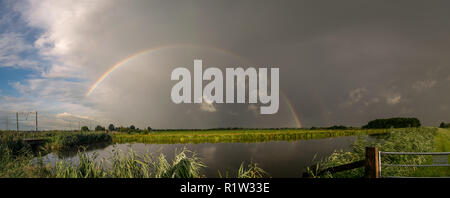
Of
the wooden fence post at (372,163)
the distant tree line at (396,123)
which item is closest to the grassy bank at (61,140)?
the wooden fence post at (372,163)

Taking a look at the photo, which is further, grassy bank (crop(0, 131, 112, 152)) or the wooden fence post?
grassy bank (crop(0, 131, 112, 152))

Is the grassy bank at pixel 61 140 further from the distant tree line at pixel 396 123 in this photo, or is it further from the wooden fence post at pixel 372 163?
the distant tree line at pixel 396 123

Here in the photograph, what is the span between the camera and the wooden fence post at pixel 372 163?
666 cm

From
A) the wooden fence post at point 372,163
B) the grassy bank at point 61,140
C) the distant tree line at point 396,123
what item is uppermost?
the wooden fence post at point 372,163

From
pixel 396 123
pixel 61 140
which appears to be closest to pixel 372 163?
pixel 61 140

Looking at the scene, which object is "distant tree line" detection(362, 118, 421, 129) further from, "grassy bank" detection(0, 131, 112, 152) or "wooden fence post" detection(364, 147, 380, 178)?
"wooden fence post" detection(364, 147, 380, 178)

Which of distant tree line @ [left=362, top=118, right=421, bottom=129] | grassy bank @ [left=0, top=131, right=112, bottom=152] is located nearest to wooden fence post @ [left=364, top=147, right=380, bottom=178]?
grassy bank @ [left=0, top=131, right=112, bottom=152]

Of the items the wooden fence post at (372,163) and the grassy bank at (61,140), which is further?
the grassy bank at (61,140)

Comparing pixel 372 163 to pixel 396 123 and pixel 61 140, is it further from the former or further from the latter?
pixel 396 123

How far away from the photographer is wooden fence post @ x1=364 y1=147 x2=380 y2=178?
6.66 m

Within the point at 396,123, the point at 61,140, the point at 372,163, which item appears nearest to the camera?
the point at 372,163

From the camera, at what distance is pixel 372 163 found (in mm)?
6738
